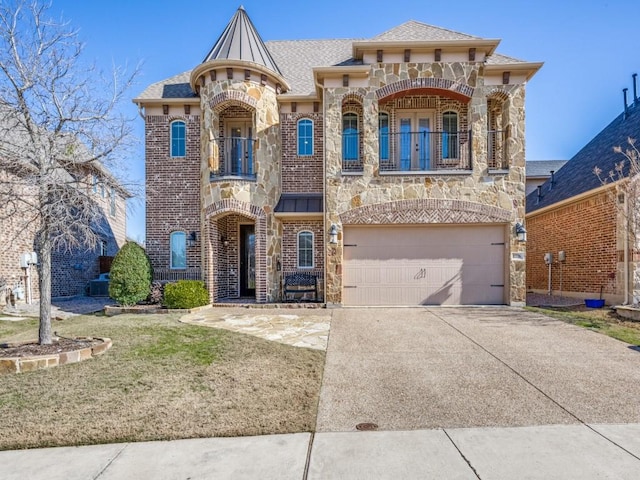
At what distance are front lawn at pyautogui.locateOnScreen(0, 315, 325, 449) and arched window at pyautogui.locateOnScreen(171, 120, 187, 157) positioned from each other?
7.68 meters

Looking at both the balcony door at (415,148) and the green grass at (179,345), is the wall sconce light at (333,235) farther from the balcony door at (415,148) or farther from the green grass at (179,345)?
the green grass at (179,345)

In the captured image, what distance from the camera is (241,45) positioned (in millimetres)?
12523

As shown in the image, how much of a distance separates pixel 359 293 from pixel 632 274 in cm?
721

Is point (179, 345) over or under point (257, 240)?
under

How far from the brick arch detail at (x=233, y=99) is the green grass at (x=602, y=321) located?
9.90 m

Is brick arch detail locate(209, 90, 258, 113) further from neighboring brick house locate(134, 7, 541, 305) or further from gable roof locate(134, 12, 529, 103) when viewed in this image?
gable roof locate(134, 12, 529, 103)

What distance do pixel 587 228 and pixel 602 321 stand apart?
15.4 ft

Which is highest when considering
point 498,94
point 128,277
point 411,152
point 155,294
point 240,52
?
point 240,52

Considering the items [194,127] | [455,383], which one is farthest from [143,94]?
[455,383]

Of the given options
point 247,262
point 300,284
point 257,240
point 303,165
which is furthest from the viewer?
point 247,262

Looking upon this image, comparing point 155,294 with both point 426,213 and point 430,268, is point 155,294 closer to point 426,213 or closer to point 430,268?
point 430,268

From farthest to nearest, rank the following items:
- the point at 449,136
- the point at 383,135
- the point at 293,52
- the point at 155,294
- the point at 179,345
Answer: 1. the point at 293,52
2. the point at 449,136
3. the point at 383,135
4. the point at 155,294
5. the point at 179,345

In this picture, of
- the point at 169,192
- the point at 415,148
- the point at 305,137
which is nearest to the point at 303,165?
the point at 305,137

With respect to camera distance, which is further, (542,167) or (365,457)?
(542,167)
